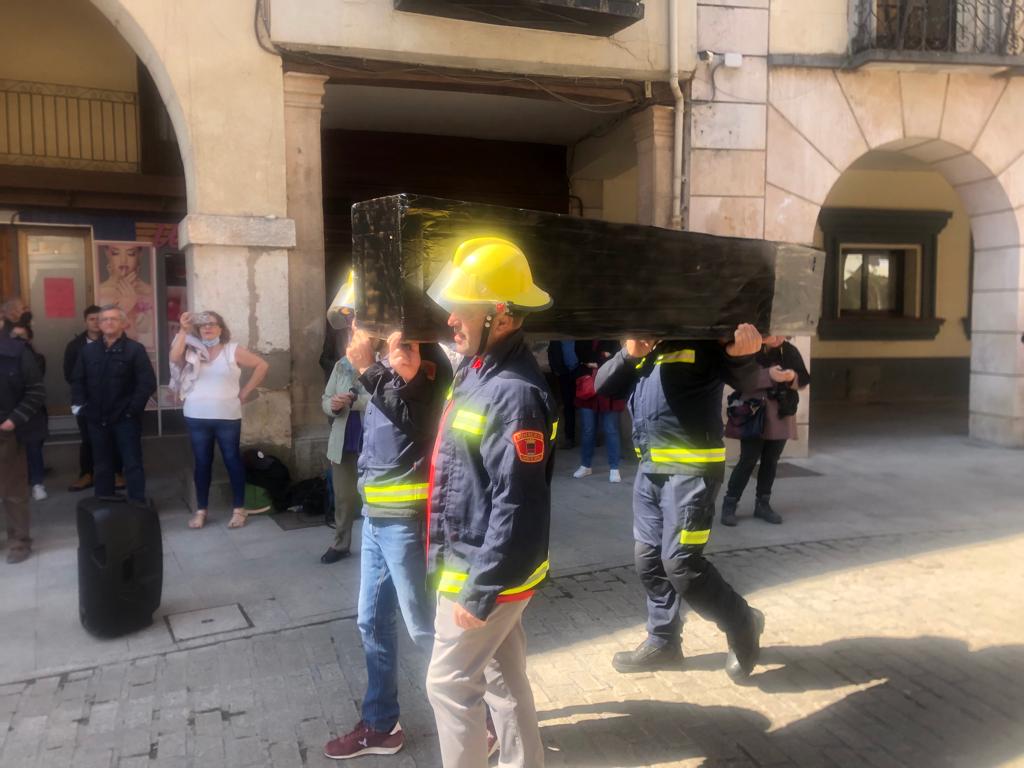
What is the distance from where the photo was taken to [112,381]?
639 cm

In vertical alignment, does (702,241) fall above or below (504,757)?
above

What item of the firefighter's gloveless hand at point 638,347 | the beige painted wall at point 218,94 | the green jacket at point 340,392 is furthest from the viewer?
the beige painted wall at point 218,94

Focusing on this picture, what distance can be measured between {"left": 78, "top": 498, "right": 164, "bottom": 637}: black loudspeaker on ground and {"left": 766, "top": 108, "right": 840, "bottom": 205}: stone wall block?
7.14 metres

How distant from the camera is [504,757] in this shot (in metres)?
2.84

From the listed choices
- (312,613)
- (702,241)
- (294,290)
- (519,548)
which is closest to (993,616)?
(702,241)

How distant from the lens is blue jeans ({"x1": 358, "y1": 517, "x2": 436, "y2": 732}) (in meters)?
3.04

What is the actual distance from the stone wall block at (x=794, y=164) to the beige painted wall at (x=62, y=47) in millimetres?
7727

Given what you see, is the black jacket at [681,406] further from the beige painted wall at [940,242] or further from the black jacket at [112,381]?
the beige painted wall at [940,242]

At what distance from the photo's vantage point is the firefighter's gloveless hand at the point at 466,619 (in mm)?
2461

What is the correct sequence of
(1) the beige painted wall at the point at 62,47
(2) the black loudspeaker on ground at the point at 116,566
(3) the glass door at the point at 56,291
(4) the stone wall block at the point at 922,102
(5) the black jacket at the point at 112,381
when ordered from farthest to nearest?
(3) the glass door at the point at 56,291 < (1) the beige painted wall at the point at 62,47 < (4) the stone wall block at the point at 922,102 < (5) the black jacket at the point at 112,381 < (2) the black loudspeaker on ground at the point at 116,566

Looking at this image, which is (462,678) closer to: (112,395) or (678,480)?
(678,480)

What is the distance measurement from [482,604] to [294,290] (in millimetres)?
5477

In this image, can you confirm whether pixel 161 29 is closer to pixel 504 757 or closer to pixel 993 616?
pixel 504 757

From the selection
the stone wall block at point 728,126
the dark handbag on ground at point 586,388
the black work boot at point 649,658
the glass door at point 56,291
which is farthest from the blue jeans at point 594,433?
the glass door at point 56,291
